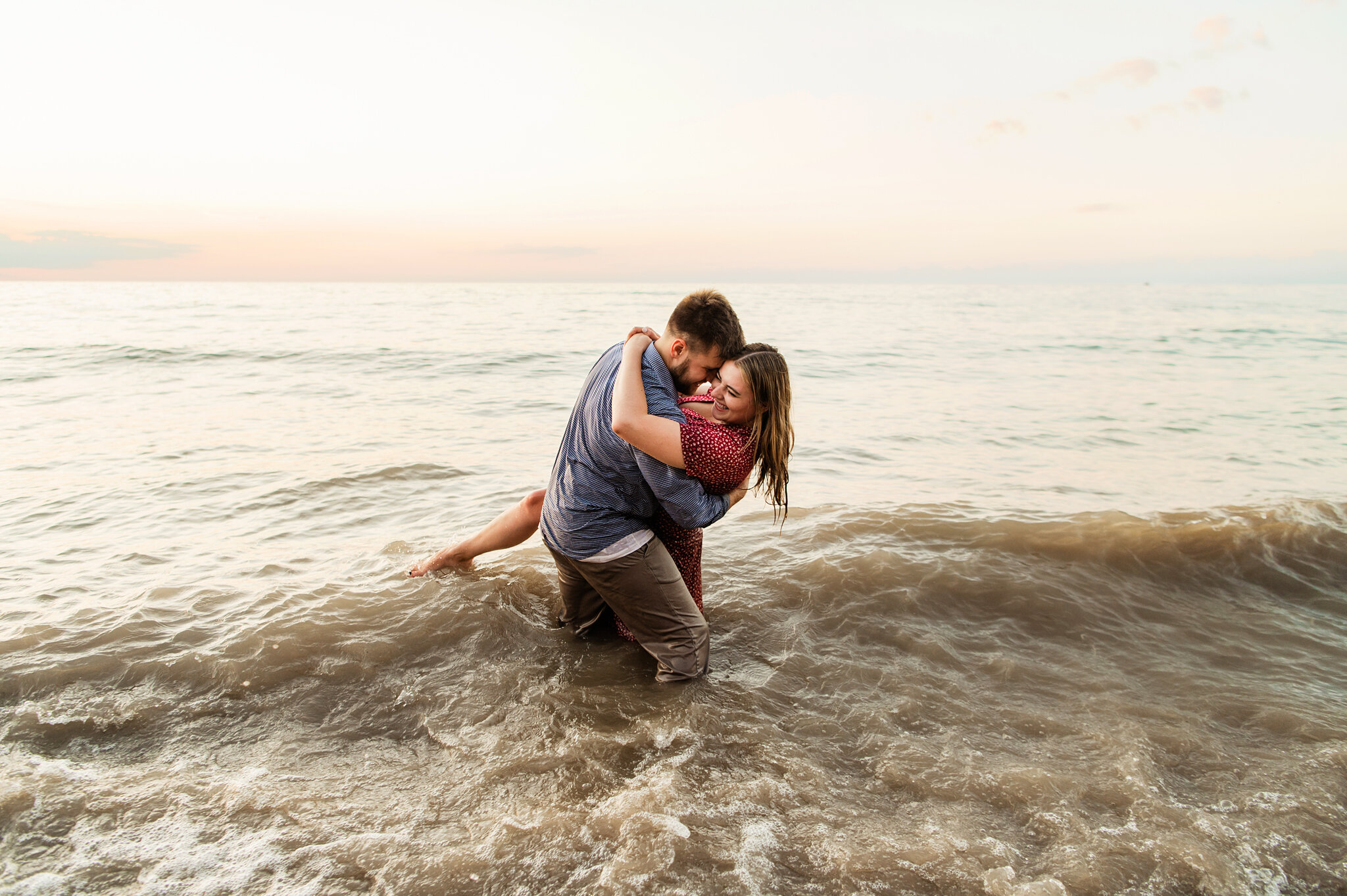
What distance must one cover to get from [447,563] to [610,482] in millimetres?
1896

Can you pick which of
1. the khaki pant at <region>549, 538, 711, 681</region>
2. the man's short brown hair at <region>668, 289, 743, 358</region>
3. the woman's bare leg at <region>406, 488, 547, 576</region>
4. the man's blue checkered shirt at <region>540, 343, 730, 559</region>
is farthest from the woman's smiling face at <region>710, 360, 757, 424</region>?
the woman's bare leg at <region>406, 488, 547, 576</region>

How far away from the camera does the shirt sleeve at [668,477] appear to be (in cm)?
329

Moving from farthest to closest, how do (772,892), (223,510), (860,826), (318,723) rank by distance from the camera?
(223,510), (318,723), (860,826), (772,892)

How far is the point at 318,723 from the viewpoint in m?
3.36

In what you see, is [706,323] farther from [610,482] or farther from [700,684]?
[700,684]

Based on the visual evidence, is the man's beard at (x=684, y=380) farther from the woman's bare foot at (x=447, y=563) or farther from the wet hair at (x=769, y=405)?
the woman's bare foot at (x=447, y=563)

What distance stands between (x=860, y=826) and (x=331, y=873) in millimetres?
1890

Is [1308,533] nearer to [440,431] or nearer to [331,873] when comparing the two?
[331,873]

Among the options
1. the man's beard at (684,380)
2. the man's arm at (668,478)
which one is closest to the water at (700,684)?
the man's arm at (668,478)

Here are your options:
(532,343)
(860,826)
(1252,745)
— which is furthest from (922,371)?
(860,826)

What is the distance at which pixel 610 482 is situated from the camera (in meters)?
3.53

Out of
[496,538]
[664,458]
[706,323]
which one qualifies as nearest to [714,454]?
[664,458]

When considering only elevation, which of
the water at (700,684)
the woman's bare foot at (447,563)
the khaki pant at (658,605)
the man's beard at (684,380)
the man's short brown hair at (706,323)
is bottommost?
the water at (700,684)

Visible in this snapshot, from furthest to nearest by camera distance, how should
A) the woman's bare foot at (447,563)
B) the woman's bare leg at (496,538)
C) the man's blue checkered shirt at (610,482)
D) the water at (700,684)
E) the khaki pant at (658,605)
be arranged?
the woman's bare foot at (447,563) → the woman's bare leg at (496,538) → the khaki pant at (658,605) → the man's blue checkered shirt at (610,482) → the water at (700,684)
